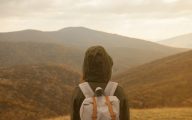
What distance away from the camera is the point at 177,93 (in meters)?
30.1

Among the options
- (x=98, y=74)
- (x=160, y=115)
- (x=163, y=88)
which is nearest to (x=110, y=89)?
(x=98, y=74)

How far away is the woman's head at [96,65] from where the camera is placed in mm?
3959

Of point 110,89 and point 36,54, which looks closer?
point 110,89

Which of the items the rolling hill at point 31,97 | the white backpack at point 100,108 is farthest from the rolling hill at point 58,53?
the white backpack at point 100,108

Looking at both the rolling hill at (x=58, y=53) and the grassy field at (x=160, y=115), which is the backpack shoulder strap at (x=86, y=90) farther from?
the rolling hill at (x=58, y=53)

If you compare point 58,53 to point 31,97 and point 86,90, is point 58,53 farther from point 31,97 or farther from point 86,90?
point 86,90

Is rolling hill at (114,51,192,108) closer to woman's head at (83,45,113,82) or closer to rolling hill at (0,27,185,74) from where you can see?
woman's head at (83,45,113,82)

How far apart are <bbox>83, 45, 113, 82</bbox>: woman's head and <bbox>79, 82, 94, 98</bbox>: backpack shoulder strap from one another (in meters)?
0.09

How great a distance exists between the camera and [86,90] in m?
3.91

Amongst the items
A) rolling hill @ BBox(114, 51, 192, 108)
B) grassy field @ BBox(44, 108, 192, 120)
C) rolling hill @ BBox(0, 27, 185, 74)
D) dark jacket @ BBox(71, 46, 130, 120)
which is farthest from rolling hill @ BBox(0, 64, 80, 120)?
rolling hill @ BBox(0, 27, 185, 74)

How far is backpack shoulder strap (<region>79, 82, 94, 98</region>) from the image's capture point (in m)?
3.88

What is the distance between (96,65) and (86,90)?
0.29 metres

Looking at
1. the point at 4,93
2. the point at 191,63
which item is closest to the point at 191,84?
the point at 191,63

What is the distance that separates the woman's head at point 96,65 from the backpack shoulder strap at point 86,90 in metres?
0.09
